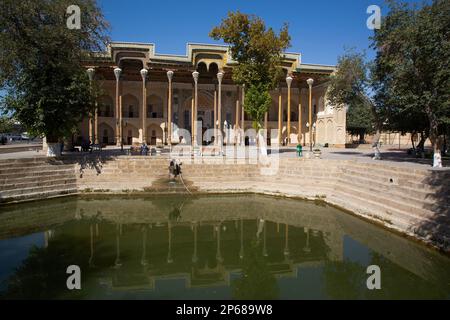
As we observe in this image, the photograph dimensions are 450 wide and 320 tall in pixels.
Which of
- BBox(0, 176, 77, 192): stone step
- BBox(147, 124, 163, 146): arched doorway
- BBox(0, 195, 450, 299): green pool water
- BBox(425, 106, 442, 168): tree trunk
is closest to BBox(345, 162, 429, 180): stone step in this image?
BBox(0, 195, 450, 299): green pool water

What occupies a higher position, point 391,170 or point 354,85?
point 354,85

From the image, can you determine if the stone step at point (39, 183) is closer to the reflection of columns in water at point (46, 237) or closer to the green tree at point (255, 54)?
the reflection of columns in water at point (46, 237)

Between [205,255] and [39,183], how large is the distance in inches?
408

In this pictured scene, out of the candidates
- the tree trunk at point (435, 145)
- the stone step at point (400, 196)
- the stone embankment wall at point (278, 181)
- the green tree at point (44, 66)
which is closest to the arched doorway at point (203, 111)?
the stone embankment wall at point (278, 181)

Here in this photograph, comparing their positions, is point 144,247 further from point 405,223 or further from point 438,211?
Result: point 438,211

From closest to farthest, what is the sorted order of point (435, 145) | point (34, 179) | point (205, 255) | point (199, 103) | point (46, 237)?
point (205, 255) → point (46, 237) → point (435, 145) → point (34, 179) → point (199, 103)

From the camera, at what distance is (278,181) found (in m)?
17.3

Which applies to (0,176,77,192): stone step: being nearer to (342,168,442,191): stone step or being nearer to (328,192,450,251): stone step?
(328,192,450,251): stone step

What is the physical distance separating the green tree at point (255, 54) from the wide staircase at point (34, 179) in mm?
10950

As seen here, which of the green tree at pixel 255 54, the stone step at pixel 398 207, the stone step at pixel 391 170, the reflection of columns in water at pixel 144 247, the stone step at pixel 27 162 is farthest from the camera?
the green tree at pixel 255 54

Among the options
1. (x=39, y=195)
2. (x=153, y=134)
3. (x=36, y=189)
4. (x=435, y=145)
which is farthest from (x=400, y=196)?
(x=153, y=134)

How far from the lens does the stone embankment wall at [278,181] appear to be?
1068 cm
